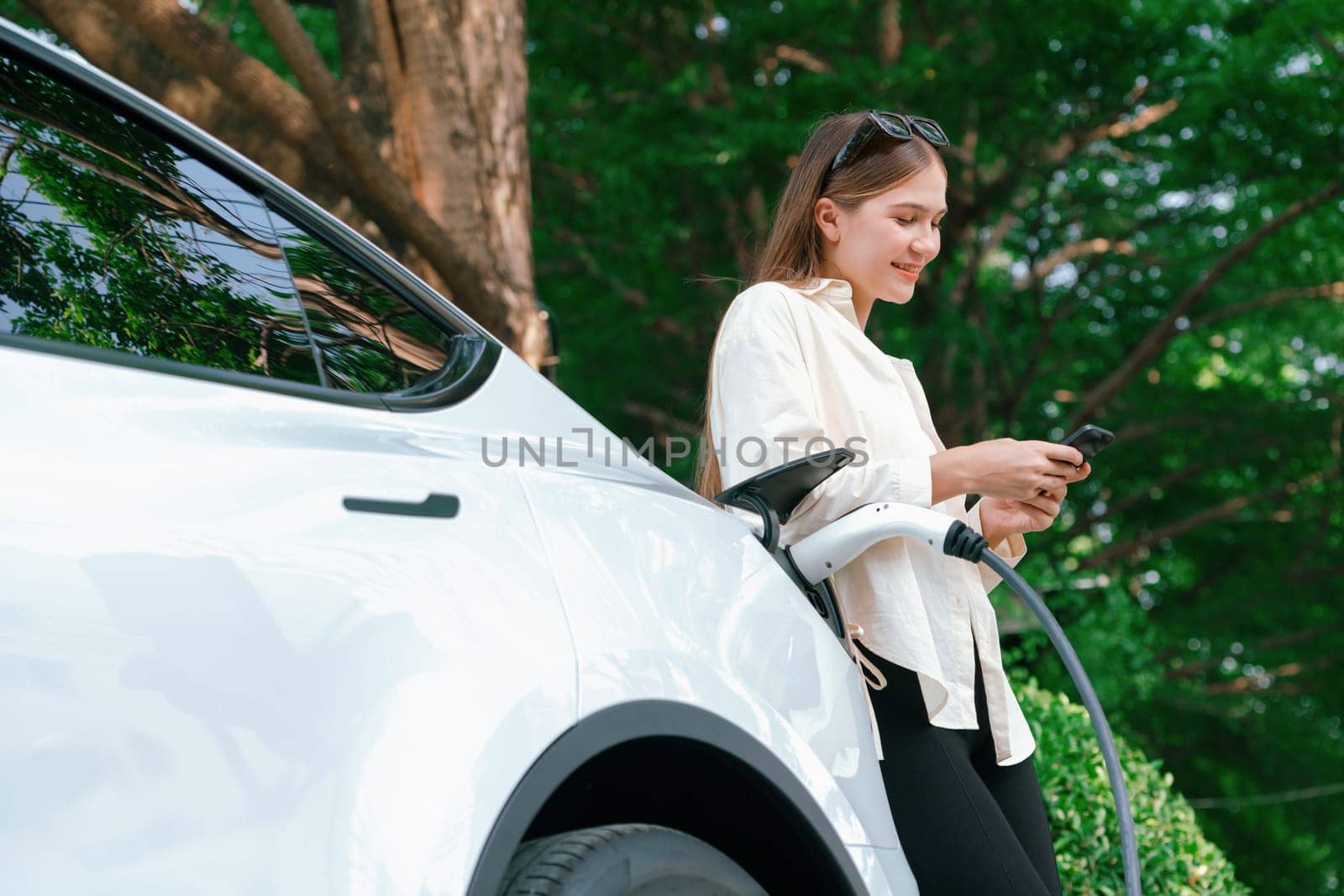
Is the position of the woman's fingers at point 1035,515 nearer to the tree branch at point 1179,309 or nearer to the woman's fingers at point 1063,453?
the woman's fingers at point 1063,453

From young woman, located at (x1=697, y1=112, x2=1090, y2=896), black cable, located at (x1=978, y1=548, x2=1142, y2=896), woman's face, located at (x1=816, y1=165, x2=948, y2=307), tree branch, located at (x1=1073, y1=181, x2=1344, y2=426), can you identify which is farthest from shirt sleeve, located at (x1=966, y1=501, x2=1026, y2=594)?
tree branch, located at (x1=1073, y1=181, x2=1344, y2=426)

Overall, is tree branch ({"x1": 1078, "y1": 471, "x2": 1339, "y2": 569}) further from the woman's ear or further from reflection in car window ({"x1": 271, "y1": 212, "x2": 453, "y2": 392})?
reflection in car window ({"x1": 271, "y1": 212, "x2": 453, "y2": 392})

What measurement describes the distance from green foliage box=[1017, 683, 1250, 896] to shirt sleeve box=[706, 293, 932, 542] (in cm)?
156

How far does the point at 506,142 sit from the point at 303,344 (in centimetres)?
356

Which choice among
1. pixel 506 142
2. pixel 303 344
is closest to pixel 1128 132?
pixel 506 142

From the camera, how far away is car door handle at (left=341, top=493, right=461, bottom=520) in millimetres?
1369

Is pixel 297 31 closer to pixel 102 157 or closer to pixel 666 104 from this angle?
pixel 102 157

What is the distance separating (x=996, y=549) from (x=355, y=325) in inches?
54.0

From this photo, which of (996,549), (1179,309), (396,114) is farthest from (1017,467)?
(1179,309)

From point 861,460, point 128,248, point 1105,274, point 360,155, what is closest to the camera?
point 128,248

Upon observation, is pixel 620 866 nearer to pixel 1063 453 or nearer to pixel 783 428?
pixel 783 428

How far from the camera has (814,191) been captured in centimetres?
243

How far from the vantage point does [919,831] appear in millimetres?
2047

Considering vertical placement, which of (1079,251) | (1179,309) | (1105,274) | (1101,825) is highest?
(1079,251)
